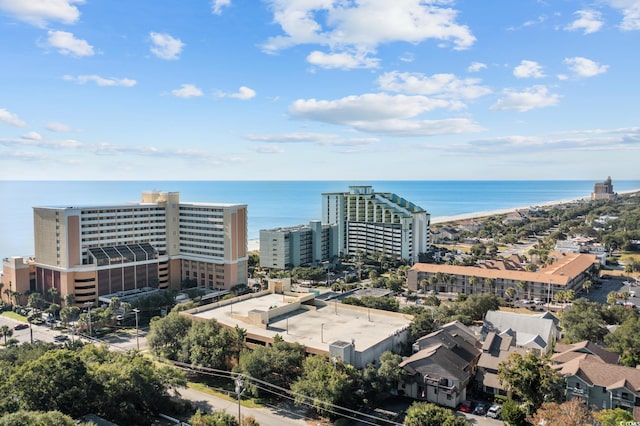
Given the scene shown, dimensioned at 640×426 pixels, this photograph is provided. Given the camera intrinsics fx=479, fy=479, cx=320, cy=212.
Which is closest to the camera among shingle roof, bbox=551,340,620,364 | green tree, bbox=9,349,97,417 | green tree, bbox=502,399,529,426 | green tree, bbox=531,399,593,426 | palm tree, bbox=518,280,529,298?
green tree, bbox=531,399,593,426

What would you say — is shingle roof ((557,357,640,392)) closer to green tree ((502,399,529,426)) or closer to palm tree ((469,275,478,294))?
green tree ((502,399,529,426))

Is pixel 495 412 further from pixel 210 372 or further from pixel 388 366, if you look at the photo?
pixel 210 372

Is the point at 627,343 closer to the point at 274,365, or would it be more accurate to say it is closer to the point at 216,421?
the point at 274,365

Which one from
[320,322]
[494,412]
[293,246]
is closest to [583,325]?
[494,412]

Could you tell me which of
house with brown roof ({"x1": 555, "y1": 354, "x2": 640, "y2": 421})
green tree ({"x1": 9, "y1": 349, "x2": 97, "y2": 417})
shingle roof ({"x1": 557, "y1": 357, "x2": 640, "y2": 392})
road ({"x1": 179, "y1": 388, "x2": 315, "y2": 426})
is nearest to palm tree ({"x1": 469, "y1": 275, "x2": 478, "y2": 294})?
shingle roof ({"x1": 557, "y1": 357, "x2": 640, "y2": 392})

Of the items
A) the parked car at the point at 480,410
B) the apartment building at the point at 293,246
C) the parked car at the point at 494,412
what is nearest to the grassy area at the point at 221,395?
the parked car at the point at 480,410

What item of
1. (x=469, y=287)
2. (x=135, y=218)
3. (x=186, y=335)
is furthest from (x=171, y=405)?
(x=469, y=287)
